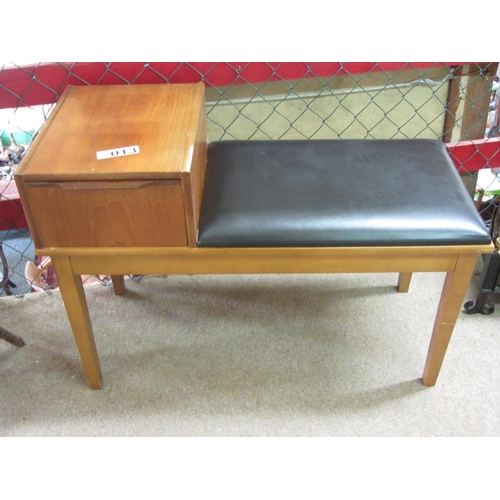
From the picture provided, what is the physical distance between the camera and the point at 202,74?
135 cm

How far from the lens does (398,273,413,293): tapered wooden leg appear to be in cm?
154

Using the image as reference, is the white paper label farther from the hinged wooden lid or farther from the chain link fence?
the chain link fence

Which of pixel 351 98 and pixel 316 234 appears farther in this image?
pixel 351 98

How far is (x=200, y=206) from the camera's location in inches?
43.2

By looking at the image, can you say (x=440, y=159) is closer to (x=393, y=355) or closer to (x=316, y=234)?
(x=316, y=234)

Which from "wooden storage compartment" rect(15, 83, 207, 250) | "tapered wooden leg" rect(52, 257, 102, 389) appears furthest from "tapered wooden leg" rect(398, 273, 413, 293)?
"tapered wooden leg" rect(52, 257, 102, 389)

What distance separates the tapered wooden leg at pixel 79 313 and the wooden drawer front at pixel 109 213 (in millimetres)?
76

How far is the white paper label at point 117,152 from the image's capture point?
3.20ft

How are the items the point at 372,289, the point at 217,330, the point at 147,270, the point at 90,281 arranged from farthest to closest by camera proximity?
the point at 90,281 < the point at 372,289 < the point at 217,330 < the point at 147,270

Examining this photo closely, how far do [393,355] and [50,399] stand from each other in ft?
2.99

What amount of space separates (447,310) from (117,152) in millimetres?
802

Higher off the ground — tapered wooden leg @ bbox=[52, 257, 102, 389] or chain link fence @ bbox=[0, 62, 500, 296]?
chain link fence @ bbox=[0, 62, 500, 296]

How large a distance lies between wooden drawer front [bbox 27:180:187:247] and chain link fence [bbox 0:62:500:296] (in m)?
0.46

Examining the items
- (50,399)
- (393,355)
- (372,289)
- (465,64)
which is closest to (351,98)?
(465,64)
